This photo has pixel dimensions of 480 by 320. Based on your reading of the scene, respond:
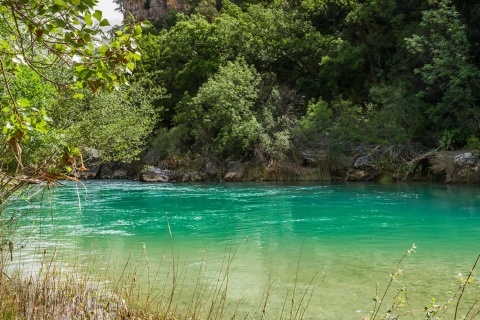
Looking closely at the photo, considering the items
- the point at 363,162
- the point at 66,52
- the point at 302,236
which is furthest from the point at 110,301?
the point at 363,162

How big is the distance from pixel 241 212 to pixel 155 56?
1288 inches

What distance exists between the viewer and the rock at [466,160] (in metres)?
24.3

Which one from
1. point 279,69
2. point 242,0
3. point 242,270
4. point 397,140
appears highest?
point 242,0

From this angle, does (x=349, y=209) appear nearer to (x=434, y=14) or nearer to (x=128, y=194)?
(x=128, y=194)

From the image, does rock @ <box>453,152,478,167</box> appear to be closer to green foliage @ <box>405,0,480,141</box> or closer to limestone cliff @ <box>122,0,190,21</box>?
green foliage @ <box>405,0,480,141</box>

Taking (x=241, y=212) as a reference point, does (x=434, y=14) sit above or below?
above

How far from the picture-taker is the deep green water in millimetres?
7496

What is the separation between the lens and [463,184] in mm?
24453

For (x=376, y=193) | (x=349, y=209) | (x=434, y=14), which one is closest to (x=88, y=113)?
(x=349, y=209)

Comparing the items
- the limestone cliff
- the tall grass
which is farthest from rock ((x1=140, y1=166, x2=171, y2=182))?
the limestone cliff

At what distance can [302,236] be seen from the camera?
1226 centimetres

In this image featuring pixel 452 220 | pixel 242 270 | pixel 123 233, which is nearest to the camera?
pixel 242 270

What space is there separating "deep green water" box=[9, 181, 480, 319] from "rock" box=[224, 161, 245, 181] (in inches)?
353

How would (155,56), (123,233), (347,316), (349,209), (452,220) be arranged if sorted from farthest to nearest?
1. (155,56)
2. (349,209)
3. (452,220)
4. (123,233)
5. (347,316)
